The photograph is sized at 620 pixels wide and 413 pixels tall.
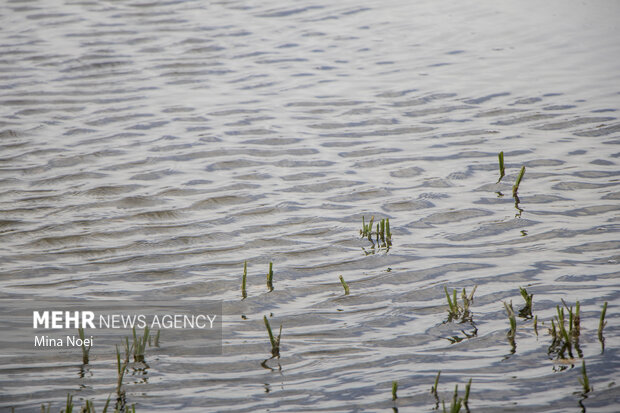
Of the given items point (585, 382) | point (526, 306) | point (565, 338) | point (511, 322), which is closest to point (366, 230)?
point (526, 306)

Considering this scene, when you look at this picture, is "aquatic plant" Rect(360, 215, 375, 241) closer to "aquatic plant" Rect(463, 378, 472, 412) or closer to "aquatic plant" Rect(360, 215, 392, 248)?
"aquatic plant" Rect(360, 215, 392, 248)

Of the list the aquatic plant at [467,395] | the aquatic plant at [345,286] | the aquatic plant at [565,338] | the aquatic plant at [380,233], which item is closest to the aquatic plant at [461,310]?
the aquatic plant at [565,338]

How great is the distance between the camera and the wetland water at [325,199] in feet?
12.6

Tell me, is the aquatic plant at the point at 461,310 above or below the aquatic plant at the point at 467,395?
above

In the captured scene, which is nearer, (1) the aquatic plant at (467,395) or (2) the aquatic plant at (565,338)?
(1) the aquatic plant at (467,395)

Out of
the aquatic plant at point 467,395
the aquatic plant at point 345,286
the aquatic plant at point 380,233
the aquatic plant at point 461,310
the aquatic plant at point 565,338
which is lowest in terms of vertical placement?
the aquatic plant at point 467,395

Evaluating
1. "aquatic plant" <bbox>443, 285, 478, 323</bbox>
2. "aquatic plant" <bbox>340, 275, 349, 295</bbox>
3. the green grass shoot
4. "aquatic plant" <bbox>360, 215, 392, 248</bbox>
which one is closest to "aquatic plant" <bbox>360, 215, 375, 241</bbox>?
"aquatic plant" <bbox>360, 215, 392, 248</bbox>

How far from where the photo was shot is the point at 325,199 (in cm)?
613

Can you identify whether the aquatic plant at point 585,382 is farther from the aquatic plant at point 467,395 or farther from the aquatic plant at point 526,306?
the aquatic plant at point 526,306

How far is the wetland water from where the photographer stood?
3836 millimetres

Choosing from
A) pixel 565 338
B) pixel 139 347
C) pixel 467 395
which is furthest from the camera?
pixel 139 347

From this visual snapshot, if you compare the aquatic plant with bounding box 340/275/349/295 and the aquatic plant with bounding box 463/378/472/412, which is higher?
the aquatic plant with bounding box 340/275/349/295

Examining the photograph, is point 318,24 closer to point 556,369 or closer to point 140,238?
point 140,238

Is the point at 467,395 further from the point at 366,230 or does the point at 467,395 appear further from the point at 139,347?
the point at 366,230
